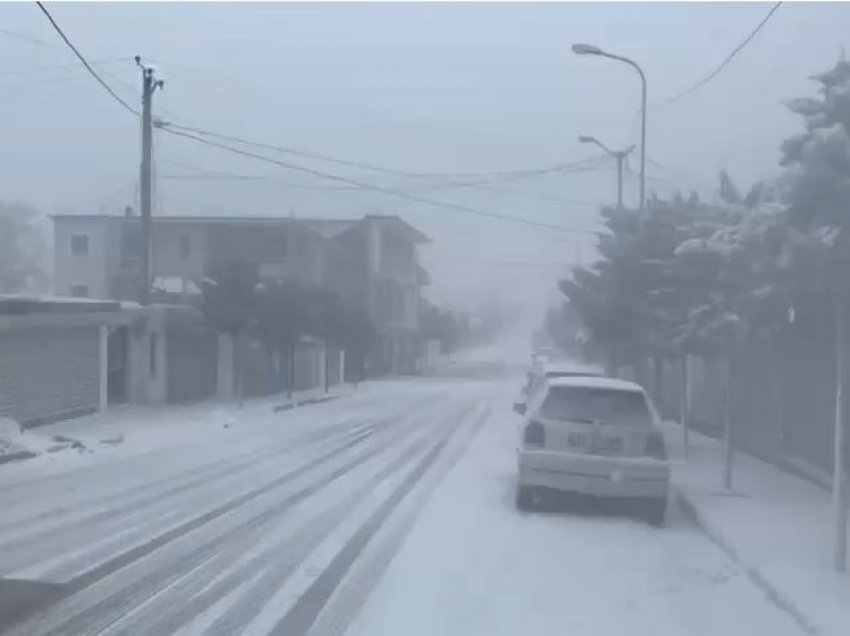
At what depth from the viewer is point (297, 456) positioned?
92.0 feet

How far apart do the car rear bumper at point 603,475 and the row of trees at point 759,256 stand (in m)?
1.97

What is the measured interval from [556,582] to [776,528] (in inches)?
179

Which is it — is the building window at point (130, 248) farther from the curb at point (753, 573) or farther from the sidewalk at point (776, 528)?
the curb at point (753, 573)

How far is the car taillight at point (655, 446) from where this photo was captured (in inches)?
731

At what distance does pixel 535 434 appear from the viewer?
18844 mm

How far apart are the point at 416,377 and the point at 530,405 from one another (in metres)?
63.2

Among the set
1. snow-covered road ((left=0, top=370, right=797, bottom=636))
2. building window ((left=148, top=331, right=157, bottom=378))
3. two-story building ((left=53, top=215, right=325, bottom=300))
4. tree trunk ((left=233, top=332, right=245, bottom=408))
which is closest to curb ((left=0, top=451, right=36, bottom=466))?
snow-covered road ((left=0, top=370, right=797, bottom=636))

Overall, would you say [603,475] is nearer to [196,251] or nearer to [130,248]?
[196,251]

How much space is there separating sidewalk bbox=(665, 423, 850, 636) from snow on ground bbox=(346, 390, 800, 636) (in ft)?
0.63

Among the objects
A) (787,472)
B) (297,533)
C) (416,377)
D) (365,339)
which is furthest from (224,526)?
(416,377)

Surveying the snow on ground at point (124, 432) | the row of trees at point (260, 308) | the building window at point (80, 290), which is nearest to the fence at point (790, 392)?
the snow on ground at point (124, 432)

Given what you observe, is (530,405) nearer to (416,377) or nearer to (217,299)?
(217,299)

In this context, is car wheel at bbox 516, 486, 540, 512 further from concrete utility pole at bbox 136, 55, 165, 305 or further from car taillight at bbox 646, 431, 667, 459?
concrete utility pole at bbox 136, 55, 165, 305

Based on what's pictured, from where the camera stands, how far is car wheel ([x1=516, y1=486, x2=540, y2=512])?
18.8 meters
